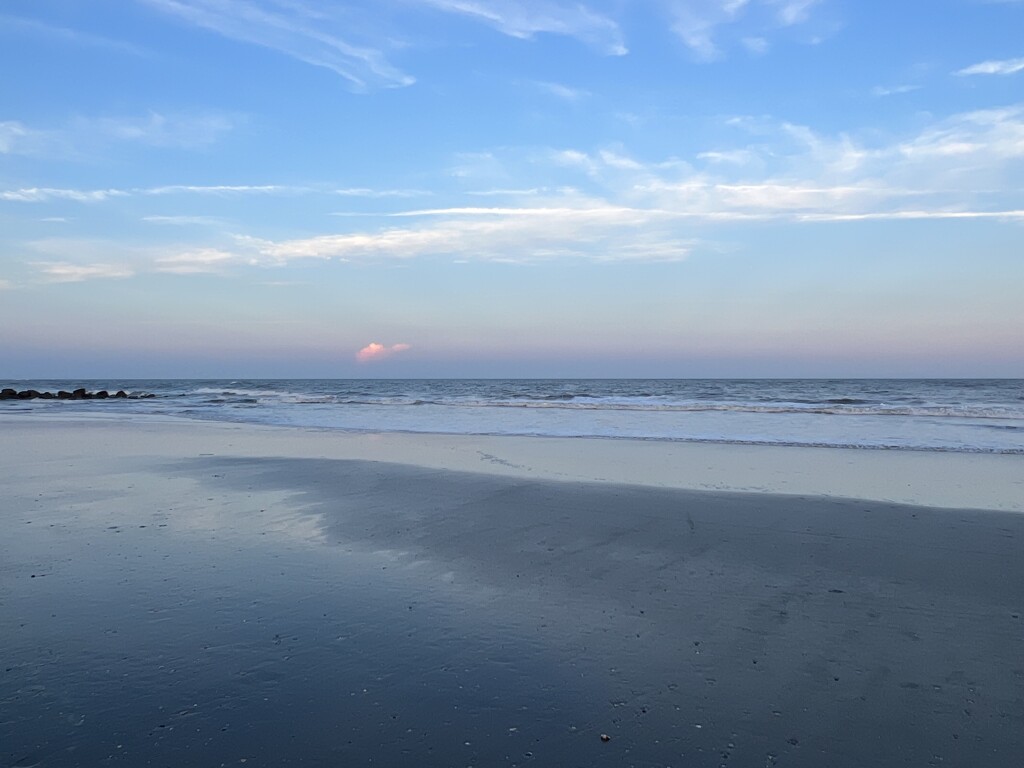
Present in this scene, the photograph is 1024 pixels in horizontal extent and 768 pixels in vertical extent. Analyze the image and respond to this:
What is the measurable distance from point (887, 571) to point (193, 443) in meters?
14.9

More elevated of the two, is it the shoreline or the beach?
the shoreline

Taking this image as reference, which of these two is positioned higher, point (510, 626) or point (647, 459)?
point (647, 459)

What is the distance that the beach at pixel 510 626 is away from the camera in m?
3.27

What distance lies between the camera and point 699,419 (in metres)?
25.3

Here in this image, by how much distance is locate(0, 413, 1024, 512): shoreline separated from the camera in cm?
1009

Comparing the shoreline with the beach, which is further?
the shoreline

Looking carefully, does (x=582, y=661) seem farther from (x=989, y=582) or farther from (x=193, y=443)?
(x=193, y=443)

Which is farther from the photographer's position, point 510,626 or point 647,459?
point 647,459

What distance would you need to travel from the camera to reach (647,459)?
13.5 metres

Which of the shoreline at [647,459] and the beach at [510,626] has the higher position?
the shoreline at [647,459]

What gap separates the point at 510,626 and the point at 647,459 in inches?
362

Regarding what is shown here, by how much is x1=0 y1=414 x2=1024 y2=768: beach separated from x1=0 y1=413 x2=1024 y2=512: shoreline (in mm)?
367

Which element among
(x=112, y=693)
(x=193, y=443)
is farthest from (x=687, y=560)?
(x=193, y=443)

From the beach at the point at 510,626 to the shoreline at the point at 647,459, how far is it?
1.20ft
